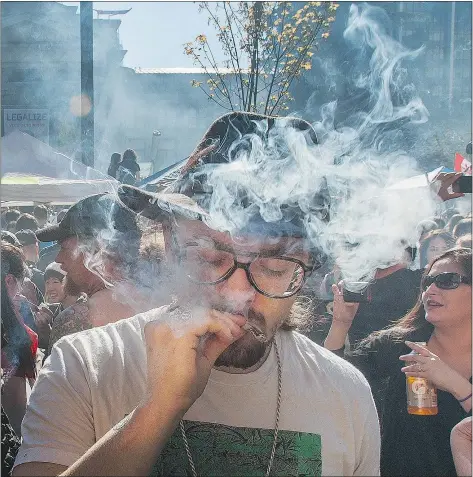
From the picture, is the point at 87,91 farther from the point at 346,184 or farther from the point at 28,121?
the point at 346,184

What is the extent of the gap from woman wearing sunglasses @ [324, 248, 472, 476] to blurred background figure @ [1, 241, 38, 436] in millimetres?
1402

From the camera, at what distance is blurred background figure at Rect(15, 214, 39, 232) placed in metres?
5.76

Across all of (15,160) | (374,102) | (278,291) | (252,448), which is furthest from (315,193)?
(15,160)

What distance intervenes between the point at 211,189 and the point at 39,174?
4016mm

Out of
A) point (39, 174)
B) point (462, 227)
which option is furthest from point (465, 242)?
point (39, 174)

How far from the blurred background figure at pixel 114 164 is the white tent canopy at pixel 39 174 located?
39 cm

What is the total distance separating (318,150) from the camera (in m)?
2.16

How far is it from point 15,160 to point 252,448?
421 centimetres

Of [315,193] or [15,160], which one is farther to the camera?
[15,160]

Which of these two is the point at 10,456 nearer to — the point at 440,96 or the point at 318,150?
the point at 318,150

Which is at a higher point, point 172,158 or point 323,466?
point 172,158

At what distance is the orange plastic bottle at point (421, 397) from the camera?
2.54 meters

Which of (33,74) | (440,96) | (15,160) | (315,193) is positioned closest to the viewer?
(315,193)

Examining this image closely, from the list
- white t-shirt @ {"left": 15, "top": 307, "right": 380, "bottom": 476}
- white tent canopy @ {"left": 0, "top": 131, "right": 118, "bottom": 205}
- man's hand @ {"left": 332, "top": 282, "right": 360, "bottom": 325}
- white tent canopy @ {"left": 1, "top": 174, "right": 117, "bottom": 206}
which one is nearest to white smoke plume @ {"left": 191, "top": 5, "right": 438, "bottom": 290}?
man's hand @ {"left": 332, "top": 282, "right": 360, "bottom": 325}
